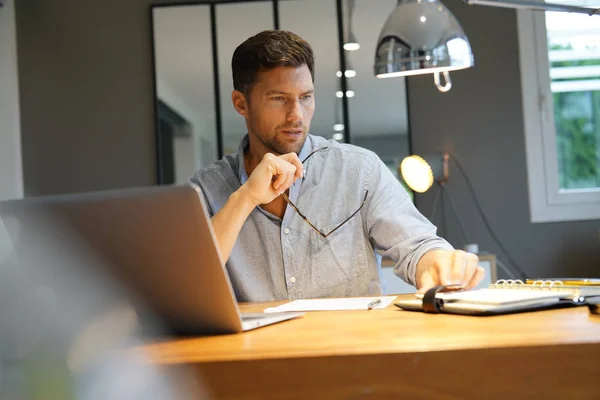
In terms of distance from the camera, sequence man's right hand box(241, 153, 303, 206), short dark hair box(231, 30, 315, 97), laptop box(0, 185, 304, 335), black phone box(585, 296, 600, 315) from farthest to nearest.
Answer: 1. short dark hair box(231, 30, 315, 97)
2. man's right hand box(241, 153, 303, 206)
3. black phone box(585, 296, 600, 315)
4. laptop box(0, 185, 304, 335)

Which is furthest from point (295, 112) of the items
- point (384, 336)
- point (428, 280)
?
point (384, 336)

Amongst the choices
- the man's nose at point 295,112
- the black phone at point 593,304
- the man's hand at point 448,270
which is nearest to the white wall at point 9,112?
the man's nose at point 295,112

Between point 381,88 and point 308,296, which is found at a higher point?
point 381,88

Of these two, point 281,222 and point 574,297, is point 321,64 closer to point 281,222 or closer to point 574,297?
point 281,222

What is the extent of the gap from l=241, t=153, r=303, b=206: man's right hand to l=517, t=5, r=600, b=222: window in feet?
9.24

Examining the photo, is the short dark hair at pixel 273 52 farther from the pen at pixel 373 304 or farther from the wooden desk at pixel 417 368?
the wooden desk at pixel 417 368

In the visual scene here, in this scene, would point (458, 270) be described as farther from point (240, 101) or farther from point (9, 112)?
point (9, 112)

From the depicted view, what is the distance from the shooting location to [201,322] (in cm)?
125

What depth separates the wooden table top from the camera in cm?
100

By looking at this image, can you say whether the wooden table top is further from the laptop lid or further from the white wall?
the white wall

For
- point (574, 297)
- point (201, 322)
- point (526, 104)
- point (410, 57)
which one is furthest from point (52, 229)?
point (526, 104)

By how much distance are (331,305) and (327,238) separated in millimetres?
544

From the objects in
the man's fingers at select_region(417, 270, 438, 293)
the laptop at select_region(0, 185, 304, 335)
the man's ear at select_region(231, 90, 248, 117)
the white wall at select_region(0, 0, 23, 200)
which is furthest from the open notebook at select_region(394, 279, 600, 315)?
the white wall at select_region(0, 0, 23, 200)

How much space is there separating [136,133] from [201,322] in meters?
3.44
